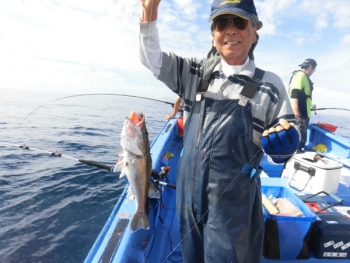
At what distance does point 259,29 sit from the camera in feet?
7.45

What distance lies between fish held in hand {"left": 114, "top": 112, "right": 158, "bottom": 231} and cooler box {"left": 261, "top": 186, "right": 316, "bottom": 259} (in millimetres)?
1528

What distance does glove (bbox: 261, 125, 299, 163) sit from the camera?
5.94ft

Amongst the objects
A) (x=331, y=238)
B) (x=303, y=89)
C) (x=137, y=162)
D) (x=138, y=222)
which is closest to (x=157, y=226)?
(x=138, y=222)

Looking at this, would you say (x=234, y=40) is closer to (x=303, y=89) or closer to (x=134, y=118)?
(x=134, y=118)

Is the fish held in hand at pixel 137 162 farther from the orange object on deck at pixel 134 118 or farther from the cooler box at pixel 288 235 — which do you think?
the cooler box at pixel 288 235

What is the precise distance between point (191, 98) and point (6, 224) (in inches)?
192

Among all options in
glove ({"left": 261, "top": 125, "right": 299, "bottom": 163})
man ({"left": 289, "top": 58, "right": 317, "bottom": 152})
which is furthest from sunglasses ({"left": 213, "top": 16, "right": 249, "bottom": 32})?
man ({"left": 289, "top": 58, "right": 317, "bottom": 152})

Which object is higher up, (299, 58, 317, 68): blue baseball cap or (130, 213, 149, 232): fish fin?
(299, 58, 317, 68): blue baseball cap

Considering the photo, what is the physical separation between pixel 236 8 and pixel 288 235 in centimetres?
265

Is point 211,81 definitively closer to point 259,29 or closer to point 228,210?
point 259,29

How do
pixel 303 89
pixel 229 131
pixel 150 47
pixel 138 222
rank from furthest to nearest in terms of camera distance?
1. pixel 303 89
2. pixel 138 222
3. pixel 150 47
4. pixel 229 131

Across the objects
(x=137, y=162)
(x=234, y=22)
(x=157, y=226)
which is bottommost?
(x=157, y=226)

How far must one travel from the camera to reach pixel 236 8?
1.99 meters

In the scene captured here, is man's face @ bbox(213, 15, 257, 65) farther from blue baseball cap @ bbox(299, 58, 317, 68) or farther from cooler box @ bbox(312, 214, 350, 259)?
blue baseball cap @ bbox(299, 58, 317, 68)
